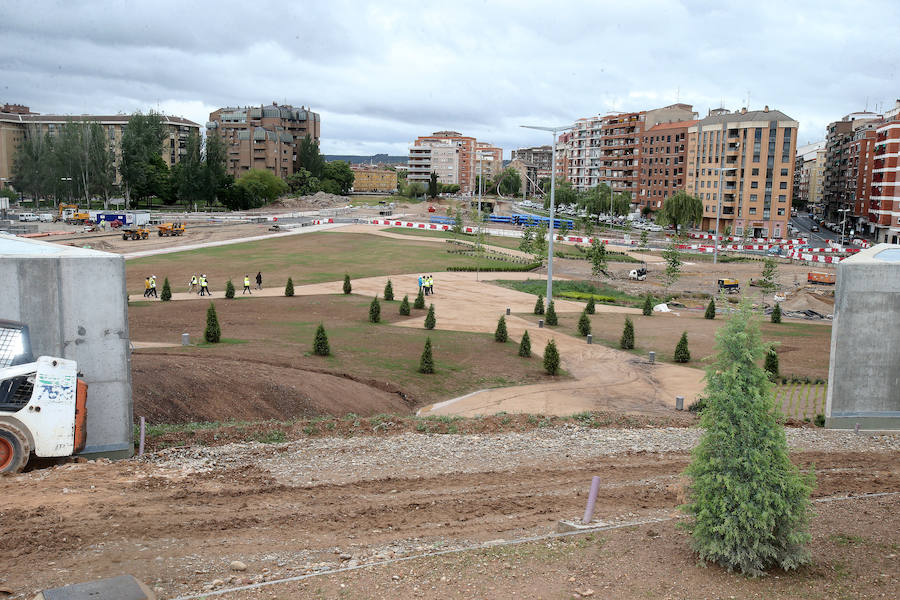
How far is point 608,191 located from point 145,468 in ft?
401

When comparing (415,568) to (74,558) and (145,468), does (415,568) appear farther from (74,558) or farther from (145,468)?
(145,468)

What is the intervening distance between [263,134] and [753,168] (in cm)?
10742

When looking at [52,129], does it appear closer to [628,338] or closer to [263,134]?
[263,134]

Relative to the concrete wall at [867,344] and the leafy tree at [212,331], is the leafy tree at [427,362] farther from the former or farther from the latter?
the concrete wall at [867,344]

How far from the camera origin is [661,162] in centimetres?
13075

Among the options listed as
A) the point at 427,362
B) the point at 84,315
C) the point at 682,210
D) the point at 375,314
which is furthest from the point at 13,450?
the point at 682,210

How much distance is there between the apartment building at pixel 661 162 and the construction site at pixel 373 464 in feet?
321

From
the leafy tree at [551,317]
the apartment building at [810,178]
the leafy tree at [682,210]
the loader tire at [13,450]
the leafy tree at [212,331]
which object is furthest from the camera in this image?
the apartment building at [810,178]

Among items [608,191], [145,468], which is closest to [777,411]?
[145,468]

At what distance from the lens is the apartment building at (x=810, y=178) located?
582 ft

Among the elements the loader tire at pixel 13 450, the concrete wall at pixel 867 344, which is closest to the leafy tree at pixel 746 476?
the concrete wall at pixel 867 344

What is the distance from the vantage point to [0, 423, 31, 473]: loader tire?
41.6 feet

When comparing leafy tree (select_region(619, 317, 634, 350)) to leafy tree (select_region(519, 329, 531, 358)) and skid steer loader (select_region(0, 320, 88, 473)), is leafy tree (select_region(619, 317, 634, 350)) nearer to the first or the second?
leafy tree (select_region(519, 329, 531, 358))

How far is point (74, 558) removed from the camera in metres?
9.62
